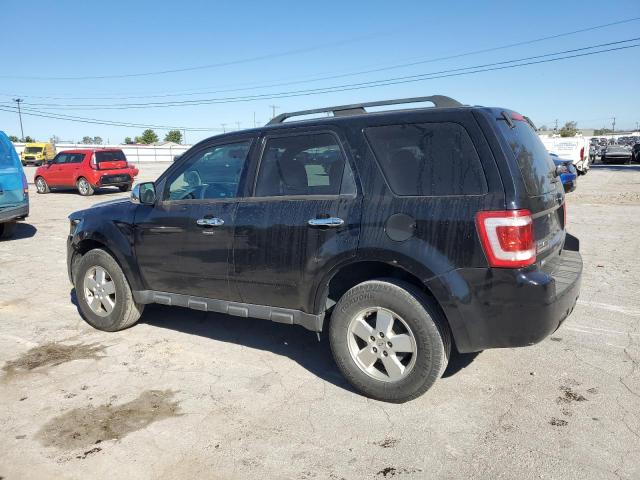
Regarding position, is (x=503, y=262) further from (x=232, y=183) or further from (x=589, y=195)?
(x=589, y=195)

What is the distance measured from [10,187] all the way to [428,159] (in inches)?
343

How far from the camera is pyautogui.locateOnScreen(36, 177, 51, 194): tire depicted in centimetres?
2048

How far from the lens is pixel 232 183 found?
410cm

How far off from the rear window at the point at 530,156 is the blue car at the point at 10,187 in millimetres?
8987

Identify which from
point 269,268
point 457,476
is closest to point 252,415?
point 269,268

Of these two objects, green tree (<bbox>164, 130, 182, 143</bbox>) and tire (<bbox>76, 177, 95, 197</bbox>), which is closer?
tire (<bbox>76, 177, 95, 197</bbox>)

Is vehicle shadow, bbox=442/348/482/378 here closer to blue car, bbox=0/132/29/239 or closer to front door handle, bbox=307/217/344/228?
front door handle, bbox=307/217/344/228

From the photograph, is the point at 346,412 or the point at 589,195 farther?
the point at 589,195

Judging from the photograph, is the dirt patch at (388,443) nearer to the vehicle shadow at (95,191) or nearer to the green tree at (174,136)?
the vehicle shadow at (95,191)

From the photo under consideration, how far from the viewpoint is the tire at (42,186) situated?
2048cm

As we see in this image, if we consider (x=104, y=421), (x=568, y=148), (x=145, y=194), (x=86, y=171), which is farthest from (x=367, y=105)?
(x=568, y=148)

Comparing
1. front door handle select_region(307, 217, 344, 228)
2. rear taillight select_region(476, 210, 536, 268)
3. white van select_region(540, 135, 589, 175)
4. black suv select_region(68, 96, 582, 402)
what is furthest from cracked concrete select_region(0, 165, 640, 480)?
white van select_region(540, 135, 589, 175)

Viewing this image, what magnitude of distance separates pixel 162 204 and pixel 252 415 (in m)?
2.04

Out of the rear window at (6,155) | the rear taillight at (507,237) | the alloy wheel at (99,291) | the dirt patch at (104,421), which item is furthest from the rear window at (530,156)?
the rear window at (6,155)
